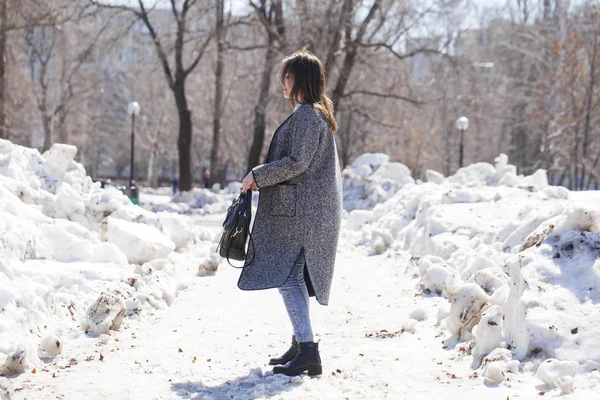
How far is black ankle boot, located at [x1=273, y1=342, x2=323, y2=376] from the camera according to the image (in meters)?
3.73

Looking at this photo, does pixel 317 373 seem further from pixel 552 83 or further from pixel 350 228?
pixel 552 83

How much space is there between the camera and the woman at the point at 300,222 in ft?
12.2

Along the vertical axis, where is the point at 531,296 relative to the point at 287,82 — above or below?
below

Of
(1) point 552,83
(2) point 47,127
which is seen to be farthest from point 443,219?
(2) point 47,127

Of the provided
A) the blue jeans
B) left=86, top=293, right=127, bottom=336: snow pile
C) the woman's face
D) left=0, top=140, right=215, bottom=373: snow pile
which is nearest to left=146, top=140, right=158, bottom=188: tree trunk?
left=0, top=140, right=215, bottom=373: snow pile

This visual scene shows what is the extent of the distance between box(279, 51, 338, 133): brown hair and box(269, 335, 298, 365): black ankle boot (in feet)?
4.07

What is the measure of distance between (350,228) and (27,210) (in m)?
6.46

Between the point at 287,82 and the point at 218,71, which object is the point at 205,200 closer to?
the point at 218,71

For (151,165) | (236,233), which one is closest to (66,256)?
(236,233)

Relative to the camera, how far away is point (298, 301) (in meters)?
3.75

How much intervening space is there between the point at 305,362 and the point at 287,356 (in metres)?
0.23

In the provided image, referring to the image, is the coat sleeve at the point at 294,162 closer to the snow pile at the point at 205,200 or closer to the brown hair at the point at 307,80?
the brown hair at the point at 307,80

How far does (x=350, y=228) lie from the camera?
39.1 feet

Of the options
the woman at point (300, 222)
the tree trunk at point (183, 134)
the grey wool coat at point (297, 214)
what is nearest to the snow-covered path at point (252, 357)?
the woman at point (300, 222)
